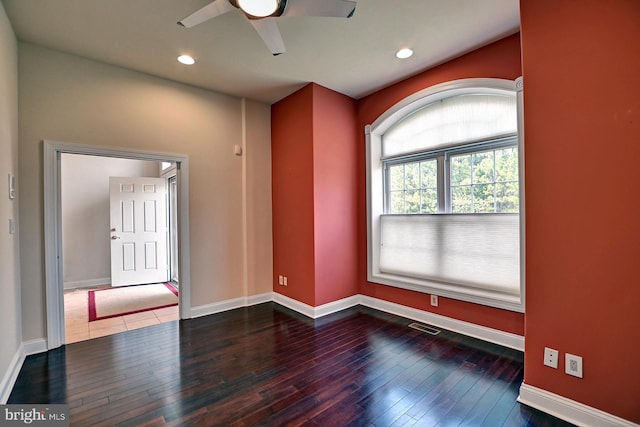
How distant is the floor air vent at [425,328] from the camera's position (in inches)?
120

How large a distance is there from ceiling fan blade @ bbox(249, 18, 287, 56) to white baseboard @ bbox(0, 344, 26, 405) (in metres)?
2.97

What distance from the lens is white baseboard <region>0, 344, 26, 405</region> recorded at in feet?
6.25

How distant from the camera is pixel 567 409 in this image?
1744mm

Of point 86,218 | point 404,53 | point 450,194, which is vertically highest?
point 404,53

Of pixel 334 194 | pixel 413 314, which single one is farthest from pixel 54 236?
pixel 413 314

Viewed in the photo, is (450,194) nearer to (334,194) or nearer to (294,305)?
(334,194)

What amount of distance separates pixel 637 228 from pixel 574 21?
4.20ft

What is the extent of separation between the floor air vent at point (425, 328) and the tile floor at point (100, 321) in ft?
9.48

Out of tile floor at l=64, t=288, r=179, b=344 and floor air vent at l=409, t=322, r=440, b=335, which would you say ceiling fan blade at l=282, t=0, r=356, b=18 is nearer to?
floor air vent at l=409, t=322, r=440, b=335

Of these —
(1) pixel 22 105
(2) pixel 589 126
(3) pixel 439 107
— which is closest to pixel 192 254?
(1) pixel 22 105

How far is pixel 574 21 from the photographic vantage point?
1.73 meters

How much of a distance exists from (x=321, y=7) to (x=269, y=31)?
0.45 metres

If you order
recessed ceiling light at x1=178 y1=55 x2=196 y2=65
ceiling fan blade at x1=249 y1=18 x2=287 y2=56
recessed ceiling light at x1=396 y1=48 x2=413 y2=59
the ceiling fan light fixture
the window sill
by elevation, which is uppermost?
recessed ceiling light at x1=178 y1=55 x2=196 y2=65

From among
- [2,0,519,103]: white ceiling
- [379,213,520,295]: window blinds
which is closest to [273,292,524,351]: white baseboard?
[379,213,520,295]: window blinds
